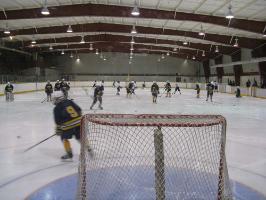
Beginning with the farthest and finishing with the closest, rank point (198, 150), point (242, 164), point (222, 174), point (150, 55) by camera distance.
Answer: point (150, 55)
point (198, 150)
point (242, 164)
point (222, 174)

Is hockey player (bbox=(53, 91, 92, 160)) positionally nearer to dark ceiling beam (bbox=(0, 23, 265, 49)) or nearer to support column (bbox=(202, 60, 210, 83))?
dark ceiling beam (bbox=(0, 23, 265, 49))

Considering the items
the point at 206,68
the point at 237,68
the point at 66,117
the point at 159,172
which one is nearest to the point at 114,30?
the point at 237,68

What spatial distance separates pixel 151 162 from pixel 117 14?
11824 mm

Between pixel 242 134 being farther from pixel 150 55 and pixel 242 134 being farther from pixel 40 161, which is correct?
pixel 150 55

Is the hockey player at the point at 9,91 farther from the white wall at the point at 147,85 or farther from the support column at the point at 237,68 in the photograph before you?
the support column at the point at 237,68

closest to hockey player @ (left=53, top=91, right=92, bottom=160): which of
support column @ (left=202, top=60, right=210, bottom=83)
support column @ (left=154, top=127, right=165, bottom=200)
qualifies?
support column @ (left=154, top=127, right=165, bottom=200)

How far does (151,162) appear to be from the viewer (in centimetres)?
491

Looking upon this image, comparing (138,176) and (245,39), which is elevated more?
(245,39)

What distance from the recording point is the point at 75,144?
20.5ft

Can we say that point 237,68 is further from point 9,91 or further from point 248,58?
point 9,91

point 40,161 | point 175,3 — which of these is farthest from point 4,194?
point 175,3

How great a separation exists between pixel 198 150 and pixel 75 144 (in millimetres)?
2453

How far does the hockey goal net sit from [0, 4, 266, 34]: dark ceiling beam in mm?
10602

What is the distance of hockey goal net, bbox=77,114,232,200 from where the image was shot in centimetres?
343
